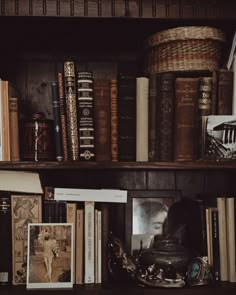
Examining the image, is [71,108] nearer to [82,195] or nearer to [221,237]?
[82,195]

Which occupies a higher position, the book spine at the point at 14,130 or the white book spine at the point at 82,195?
the book spine at the point at 14,130

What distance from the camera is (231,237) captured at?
144 cm

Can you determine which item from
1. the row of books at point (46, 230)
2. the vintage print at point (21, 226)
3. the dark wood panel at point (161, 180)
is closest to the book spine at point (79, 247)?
the row of books at point (46, 230)

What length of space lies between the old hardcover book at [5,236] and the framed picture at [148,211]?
1.26 ft

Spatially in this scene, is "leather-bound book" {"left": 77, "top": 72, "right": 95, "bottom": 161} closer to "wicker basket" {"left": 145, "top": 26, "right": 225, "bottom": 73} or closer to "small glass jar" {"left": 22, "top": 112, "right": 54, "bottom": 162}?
"small glass jar" {"left": 22, "top": 112, "right": 54, "bottom": 162}

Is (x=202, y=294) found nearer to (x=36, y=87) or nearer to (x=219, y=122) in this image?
(x=219, y=122)

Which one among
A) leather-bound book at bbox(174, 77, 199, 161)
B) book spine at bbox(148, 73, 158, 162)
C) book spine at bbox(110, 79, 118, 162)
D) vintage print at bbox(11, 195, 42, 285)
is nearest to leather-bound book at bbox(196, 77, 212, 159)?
leather-bound book at bbox(174, 77, 199, 161)

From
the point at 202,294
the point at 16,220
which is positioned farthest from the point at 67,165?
the point at 202,294

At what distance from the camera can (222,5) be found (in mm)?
1430

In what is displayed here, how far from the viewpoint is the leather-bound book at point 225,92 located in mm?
1422

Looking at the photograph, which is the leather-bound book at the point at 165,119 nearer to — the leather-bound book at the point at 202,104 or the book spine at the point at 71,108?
the leather-bound book at the point at 202,104

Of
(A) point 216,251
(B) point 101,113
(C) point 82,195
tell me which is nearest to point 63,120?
(B) point 101,113

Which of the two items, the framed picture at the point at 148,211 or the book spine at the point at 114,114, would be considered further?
the framed picture at the point at 148,211

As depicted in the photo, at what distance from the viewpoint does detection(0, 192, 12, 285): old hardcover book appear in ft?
4.66
